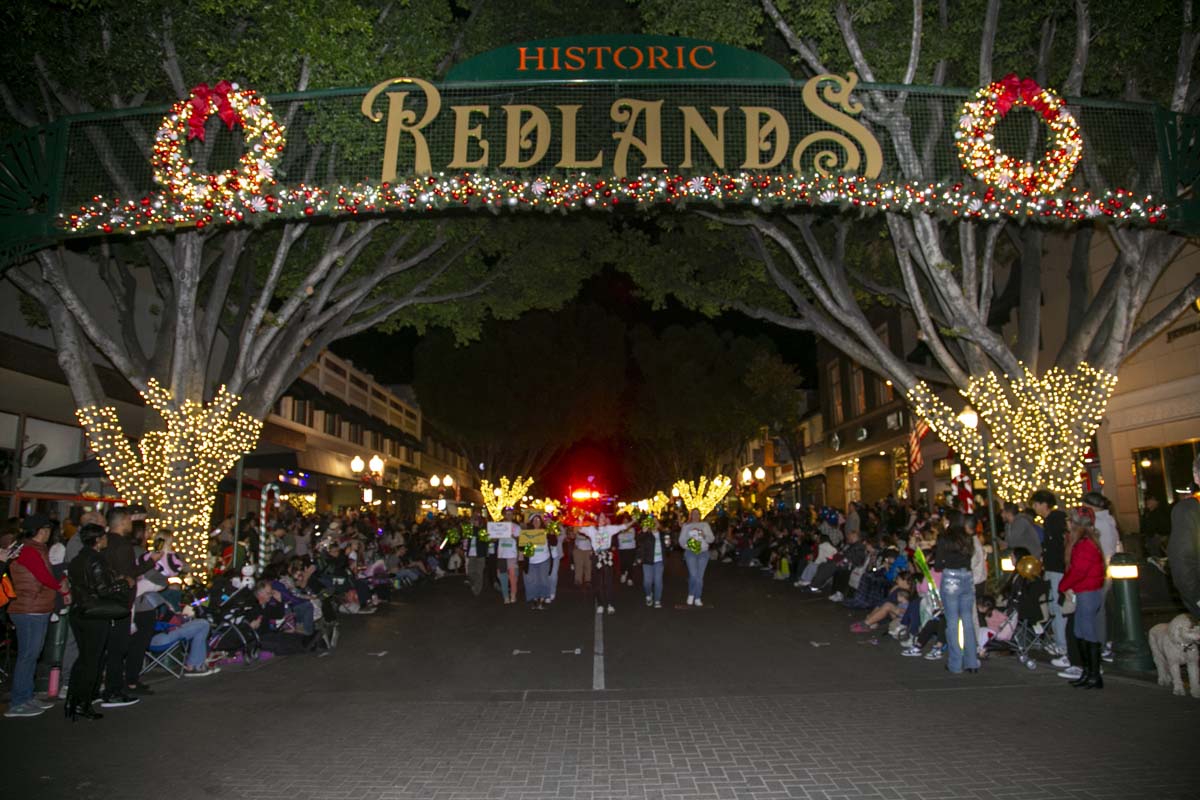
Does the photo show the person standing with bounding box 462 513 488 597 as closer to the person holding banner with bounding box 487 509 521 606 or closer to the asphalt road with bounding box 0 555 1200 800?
the person holding banner with bounding box 487 509 521 606

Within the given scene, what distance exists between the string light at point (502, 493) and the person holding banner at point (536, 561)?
1514 cm

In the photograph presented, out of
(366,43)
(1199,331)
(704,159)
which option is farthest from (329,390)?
(1199,331)

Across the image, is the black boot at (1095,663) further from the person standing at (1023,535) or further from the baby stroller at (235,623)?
the baby stroller at (235,623)

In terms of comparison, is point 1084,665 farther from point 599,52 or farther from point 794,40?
point 794,40

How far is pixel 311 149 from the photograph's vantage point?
42.1 ft

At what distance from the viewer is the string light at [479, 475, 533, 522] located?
34.8 meters

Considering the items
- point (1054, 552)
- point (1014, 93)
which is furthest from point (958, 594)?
point (1014, 93)

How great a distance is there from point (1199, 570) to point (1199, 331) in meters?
10.4

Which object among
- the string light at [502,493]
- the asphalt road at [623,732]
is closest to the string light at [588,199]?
the asphalt road at [623,732]

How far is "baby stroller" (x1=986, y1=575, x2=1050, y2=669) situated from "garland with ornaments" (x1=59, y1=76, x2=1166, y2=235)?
4.38m

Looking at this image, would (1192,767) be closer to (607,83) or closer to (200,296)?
(607,83)

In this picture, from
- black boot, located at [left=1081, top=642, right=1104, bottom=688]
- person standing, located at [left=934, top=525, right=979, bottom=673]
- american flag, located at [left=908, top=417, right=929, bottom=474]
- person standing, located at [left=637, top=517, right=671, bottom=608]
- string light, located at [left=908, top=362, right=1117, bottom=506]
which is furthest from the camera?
american flag, located at [left=908, top=417, right=929, bottom=474]

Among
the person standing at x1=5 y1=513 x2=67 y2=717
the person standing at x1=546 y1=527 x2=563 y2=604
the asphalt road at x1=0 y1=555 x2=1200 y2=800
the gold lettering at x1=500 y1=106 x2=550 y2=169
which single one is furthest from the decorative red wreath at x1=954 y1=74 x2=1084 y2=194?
the person standing at x1=5 y1=513 x2=67 y2=717

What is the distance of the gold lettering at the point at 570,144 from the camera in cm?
907
